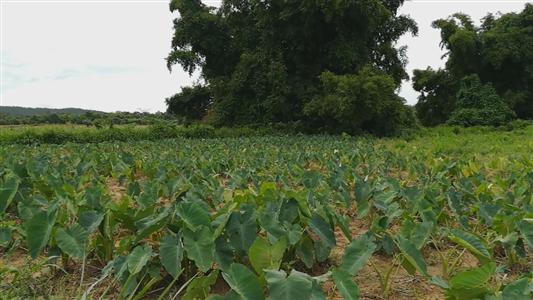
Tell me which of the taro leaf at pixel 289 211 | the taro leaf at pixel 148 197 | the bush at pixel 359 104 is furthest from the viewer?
the bush at pixel 359 104

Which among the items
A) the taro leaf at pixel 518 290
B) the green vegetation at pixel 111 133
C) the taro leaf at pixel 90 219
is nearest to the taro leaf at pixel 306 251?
the taro leaf at pixel 518 290

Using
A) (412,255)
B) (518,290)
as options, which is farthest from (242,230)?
(518,290)

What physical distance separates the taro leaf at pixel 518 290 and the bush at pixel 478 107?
937 inches

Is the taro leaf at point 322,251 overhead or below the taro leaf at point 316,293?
below

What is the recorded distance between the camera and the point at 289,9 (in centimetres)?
2084

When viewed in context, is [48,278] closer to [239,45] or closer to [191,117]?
[239,45]

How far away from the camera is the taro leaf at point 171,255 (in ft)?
7.00

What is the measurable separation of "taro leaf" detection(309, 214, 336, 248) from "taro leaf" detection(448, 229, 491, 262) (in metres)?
0.59

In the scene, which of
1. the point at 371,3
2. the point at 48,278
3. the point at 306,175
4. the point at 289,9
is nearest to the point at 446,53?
the point at 371,3

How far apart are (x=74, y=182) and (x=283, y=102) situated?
16.6 m

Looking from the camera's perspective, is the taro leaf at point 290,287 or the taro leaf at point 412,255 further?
the taro leaf at point 412,255

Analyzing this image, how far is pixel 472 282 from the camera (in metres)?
1.78

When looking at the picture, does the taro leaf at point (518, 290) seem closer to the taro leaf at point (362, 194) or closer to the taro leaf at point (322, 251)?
the taro leaf at point (322, 251)

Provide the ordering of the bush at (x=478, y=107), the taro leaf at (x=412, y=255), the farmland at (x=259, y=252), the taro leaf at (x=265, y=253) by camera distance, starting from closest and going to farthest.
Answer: the farmland at (x=259, y=252) < the taro leaf at (x=265, y=253) < the taro leaf at (x=412, y=255) < the bush at (x=478, y=107)
